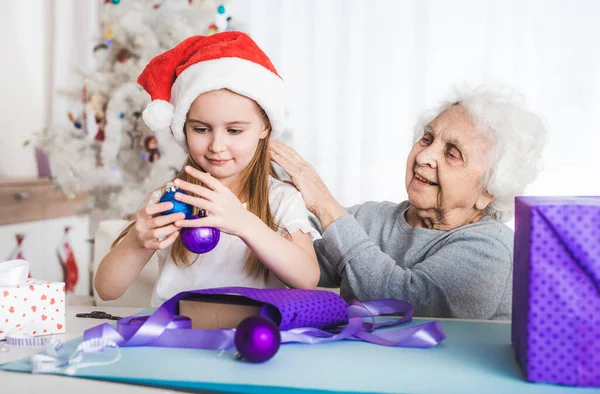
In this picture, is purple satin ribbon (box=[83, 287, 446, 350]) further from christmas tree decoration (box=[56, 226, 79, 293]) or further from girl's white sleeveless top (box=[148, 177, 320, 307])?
christmas tree decoration (box=[56, 226, 79, 293])

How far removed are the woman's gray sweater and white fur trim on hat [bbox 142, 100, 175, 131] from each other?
523 mm

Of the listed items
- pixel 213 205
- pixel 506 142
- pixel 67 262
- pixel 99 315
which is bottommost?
pixel 67 262

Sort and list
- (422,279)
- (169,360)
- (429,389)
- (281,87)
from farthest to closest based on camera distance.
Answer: (422,279) → (281,87) → (169,360) → (429,389)

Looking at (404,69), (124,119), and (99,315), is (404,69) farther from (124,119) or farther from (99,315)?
(99,315)

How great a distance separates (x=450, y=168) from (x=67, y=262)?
3038 mm

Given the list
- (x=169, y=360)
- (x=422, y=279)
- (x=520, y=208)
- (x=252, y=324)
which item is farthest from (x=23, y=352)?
(x=422, y=279)

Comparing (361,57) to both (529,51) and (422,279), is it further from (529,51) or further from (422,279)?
(422,279)

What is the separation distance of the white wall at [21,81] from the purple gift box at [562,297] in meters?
4.05

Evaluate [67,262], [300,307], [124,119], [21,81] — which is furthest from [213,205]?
[21,81]

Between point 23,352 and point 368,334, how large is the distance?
0.54 metres

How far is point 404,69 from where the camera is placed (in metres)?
3.63

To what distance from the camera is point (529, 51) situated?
3.45m

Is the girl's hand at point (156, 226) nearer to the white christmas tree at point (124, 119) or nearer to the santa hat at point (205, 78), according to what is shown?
the santa hat at point (205, 78)

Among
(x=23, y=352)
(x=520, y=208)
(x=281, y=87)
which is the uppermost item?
(x=281, y=87)
